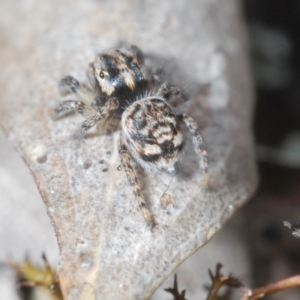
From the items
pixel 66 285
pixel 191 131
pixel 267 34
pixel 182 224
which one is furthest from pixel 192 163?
pixel 267 34

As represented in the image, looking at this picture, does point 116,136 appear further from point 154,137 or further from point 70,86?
point 70,86

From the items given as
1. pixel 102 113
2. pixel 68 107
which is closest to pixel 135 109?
pixel 102 113

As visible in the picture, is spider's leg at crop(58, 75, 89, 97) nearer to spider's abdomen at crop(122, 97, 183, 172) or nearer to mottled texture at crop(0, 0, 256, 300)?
mottled texture at crop(0, 0, 256, 300)

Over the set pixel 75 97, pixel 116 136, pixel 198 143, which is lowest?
pixel 198 143

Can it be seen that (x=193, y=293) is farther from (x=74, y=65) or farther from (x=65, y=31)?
(x=65, y=31)

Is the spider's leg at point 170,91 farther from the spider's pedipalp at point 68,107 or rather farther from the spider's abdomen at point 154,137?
the spider's pedipalp at point 68,107

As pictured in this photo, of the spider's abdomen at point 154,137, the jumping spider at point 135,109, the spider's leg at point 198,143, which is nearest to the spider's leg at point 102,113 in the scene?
the jumping spider at point 135,109

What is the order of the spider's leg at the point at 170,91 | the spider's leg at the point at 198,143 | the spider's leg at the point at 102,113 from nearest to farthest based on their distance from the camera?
1. the spider's leg at the point at 198,143
2. the spider's leg at the point at 102,113
3. the spider's leg at the point at 170,91
